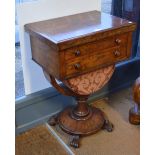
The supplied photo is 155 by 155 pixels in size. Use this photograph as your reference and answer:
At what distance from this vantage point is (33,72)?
1.85 meters

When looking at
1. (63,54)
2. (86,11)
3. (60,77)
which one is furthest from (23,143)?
(86,11)

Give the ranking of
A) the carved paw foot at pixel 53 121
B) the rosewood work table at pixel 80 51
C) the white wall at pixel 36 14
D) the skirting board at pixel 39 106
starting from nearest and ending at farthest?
the rosewood work table at pixel 80 51, the white wall at pixel 36 14, the skirting board at pixel 39 106, the carved paw foot at pixel 53 121

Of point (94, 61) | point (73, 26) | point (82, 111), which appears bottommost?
point (82, 111)

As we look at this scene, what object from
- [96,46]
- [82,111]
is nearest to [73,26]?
[96,46]

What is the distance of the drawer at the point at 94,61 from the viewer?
4.70 feet

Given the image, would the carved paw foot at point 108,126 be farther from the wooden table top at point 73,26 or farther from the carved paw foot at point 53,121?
the wooden table top at point 73,26

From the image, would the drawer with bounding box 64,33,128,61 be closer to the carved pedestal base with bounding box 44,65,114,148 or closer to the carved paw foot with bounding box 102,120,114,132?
the carved pedestal base with bounding box 44,65,114,148

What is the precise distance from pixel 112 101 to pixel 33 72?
2.61 ft

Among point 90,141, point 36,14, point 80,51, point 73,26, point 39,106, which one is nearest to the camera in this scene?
point 80,51

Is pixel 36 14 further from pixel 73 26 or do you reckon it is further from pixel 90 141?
pixel 90 141

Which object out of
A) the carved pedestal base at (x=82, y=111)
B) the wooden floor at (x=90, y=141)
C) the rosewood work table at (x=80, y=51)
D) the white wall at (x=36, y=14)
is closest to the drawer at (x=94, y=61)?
the rosewood work table at (x=80, y=51)

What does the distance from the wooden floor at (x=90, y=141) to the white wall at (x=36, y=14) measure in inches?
13.3

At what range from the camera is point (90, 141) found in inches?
71.0

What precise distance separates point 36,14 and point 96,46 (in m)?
0.48
